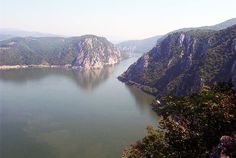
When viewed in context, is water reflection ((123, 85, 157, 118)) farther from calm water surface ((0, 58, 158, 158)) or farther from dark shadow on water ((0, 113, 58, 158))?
dark shadow on water ((0, 113, 58, 158))

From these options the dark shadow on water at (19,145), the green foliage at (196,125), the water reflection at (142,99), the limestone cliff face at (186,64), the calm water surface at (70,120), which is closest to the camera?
the green foliage at (196,125)

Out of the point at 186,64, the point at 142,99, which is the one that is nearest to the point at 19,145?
the point at 142,99

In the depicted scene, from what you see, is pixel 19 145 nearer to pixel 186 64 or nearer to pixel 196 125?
pixel 196 125

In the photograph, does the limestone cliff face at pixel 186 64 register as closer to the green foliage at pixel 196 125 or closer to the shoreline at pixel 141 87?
the shoreline at pixel 141 87

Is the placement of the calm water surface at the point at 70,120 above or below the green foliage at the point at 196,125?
below

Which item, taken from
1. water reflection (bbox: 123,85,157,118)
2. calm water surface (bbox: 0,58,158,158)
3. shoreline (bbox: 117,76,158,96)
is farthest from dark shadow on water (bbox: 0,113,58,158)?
shoreline (bbox: 117,76,158,96)

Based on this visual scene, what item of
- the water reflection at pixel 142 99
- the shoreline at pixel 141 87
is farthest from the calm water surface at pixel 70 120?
the shoreline at pixel 141 87

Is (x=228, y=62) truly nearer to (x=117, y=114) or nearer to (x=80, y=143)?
(x=117, y=114)
